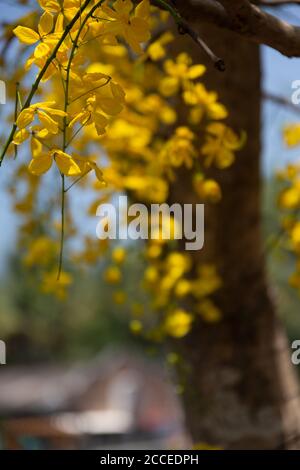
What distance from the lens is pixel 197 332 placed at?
2.02 meters

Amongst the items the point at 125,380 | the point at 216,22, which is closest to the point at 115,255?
the point at 216,22

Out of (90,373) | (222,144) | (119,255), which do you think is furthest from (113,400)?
(222,144)

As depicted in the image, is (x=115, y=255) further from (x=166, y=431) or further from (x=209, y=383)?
(x=166, y=431)

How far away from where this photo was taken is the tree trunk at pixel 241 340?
1.86 m

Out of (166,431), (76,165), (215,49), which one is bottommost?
(76,165)

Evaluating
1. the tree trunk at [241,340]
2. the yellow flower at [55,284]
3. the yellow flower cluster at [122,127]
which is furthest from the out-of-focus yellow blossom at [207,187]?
the yellow flower at [55,284]

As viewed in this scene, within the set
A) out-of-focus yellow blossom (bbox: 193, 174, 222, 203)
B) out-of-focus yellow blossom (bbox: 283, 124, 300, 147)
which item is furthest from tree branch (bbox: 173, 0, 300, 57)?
out-of-focus yellow blossom (bbox: 283, 124, 300, 147)

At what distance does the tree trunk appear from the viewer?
1.86 meters

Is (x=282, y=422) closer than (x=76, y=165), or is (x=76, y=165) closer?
(x=76, y=165)

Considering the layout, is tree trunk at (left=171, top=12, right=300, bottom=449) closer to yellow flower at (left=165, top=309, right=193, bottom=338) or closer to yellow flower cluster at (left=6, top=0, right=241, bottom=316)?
yellow flower cluster at (left=6, top=0, right=241, bottom=316)

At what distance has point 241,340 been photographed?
1988 millimetres

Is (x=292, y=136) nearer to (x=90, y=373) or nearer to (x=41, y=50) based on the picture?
(x=41, y=50)
